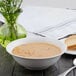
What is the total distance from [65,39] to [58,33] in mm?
136

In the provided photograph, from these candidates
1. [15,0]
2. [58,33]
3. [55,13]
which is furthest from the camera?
[55,13]

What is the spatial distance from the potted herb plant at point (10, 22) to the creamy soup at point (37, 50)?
0.11 m

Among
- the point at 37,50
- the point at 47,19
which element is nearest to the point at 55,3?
the point at 47,19

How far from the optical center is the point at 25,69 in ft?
2.12

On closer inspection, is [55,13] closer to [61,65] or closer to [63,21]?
[63,21]

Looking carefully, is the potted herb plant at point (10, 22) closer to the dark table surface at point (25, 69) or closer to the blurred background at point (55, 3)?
the dark table surface at point (25, 69)

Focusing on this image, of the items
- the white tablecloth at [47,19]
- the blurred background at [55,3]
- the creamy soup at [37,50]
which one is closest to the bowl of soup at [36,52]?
the creamy soup at [37,50]

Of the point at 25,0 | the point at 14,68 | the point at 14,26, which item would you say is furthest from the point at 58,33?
the point at 25,0

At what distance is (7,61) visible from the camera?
70 centimetres

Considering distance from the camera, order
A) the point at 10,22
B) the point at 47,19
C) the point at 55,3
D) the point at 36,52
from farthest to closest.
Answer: the point at 55,3 < the point at 47,19 < the point at 10,22 < the point at 36,52

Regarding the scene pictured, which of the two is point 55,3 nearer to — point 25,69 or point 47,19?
point 47,19

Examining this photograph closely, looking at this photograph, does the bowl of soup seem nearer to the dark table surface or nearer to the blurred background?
the dark table surface

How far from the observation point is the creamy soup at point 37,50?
2.04 feet

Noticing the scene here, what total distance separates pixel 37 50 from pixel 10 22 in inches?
7.4
